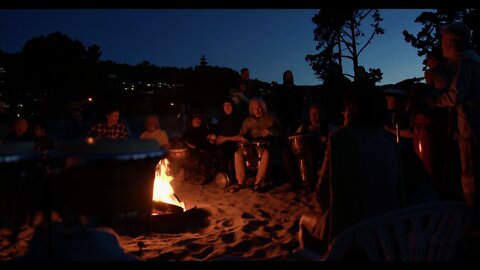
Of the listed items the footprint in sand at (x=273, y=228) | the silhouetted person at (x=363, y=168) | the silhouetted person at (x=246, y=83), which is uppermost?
the silhouetted person at (x=246, y=83)

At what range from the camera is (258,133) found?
7.43 m

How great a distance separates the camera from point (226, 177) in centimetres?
759

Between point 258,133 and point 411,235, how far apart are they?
213 inches

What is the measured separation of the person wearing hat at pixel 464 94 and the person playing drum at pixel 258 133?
3.42 metres

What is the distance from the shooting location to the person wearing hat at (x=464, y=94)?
13.3 feet

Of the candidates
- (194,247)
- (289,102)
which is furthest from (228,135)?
(194,247)

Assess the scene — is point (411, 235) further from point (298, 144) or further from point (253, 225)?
point (298, 144)

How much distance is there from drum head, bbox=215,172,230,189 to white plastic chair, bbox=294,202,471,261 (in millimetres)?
5522

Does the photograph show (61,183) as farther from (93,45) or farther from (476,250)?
(93,45)

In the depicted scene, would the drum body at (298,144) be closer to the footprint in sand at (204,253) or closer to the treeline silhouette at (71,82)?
the footprint in sand at (204,253)

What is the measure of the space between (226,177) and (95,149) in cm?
570

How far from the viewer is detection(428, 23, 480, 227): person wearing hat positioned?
13.3ft

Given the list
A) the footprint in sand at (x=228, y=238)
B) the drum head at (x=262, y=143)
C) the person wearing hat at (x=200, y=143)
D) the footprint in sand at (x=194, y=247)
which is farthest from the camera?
the person wearing hat at (x=200, y=143)

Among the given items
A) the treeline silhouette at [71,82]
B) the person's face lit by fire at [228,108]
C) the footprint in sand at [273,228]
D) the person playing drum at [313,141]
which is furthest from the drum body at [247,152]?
the treeline silhouette at [71,82]
